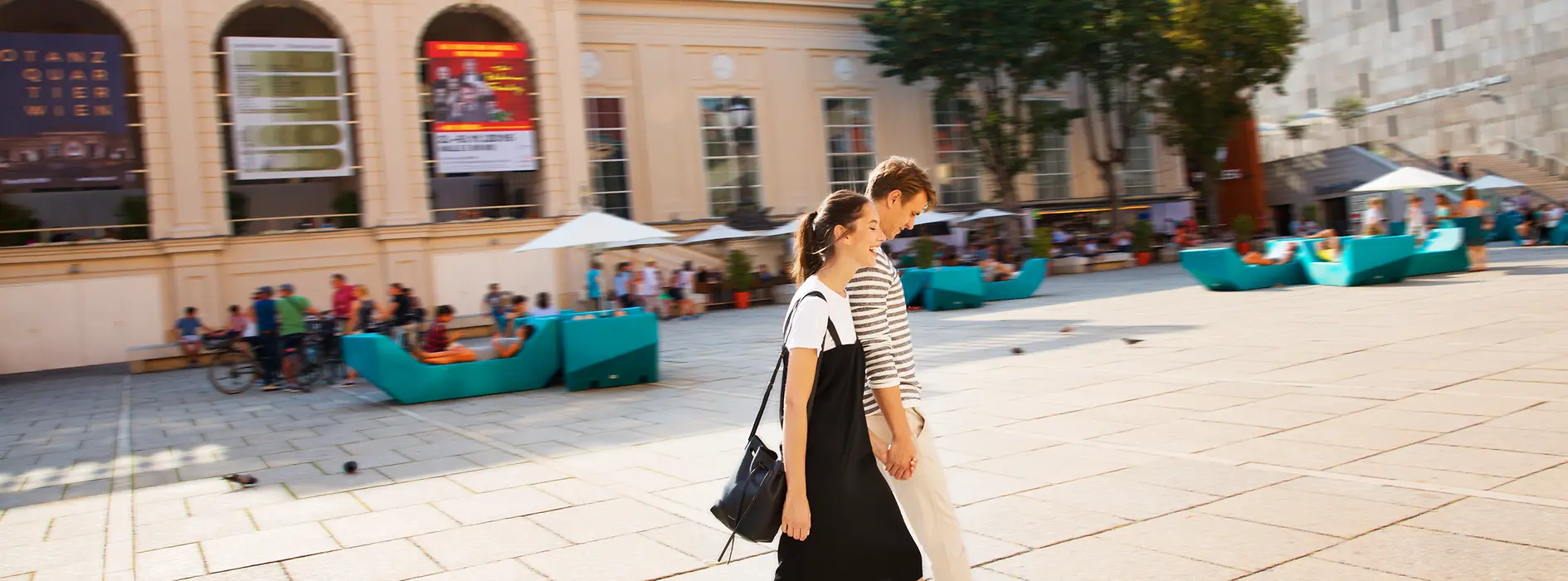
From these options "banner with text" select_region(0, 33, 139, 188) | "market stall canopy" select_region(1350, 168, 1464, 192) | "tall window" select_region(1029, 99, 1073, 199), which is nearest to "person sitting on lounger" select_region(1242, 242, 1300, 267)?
"market stall canopy" select_region(1350, 168, 1464, 192)

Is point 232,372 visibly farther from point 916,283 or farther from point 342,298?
point 916,283

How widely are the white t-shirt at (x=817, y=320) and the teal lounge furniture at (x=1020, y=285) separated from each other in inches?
727

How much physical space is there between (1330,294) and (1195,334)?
4.76m

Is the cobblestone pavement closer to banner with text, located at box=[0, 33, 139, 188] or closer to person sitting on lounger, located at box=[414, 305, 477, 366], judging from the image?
person sitting on lounger, located at box=[414, 305, 477, 366]

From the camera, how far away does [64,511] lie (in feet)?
21.3

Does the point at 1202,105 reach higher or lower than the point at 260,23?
lower

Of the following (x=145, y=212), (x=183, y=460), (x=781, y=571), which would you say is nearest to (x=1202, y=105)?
(x=145, y=212)

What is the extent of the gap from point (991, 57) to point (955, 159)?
565 centimetres

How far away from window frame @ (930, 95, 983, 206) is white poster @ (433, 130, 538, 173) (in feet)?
48.4

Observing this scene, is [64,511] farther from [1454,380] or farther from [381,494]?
[1454,380]

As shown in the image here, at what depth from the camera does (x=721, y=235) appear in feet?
92.0

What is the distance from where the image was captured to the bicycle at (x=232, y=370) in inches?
553

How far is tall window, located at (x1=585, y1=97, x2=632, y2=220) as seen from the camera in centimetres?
2941

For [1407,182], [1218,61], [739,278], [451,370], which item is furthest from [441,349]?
[1218,61]
